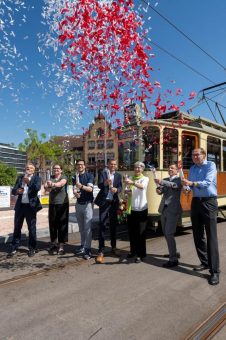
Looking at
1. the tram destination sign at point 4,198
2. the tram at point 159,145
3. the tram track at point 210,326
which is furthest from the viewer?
the tram destination sign at point 4,198

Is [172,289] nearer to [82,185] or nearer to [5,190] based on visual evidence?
[82,185]

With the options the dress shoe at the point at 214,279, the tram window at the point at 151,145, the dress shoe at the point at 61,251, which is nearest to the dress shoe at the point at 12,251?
the dress shoe at the point at 61,251

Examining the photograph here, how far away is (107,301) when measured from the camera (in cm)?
435

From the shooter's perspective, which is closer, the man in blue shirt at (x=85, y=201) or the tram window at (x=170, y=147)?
the man in blue shirt at (x=85, y=201)

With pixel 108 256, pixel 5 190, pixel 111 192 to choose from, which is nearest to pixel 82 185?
pixel 111 192

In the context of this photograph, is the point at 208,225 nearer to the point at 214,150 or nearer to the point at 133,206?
the point at 133,206

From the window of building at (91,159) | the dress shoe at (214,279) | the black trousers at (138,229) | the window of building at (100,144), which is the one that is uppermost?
the window of building at (100,144)

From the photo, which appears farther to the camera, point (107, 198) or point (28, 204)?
point (28, 204)

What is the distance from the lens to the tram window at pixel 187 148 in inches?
367

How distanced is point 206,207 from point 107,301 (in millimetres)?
2205

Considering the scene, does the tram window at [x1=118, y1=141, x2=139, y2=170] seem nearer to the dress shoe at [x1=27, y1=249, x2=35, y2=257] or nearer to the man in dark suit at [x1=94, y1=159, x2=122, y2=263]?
the man in dark suit at [x1=94, y1=159, x2=122, y2=263]

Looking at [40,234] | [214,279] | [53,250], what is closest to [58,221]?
[53,250]

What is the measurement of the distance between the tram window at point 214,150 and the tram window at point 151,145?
217 centimetres

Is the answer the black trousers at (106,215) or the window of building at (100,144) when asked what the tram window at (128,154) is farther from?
the window of building at (100,144)
